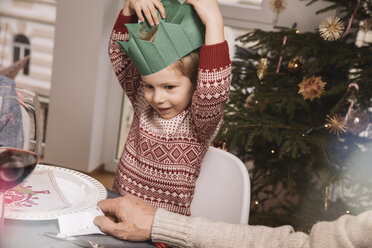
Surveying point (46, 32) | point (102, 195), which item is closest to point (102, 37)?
point (46, 32)

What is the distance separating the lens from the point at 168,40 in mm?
1067

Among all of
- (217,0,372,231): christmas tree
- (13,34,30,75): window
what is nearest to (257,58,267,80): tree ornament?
(217,0,372,231): christmas tree

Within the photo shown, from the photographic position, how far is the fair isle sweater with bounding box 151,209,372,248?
0.74 m

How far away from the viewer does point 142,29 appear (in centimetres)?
109

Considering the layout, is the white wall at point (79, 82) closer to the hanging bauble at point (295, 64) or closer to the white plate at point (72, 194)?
the hanging bauble at point (295, 64)

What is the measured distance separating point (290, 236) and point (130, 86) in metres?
0.75

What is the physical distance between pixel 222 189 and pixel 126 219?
416mm

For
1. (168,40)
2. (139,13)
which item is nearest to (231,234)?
(168,40)

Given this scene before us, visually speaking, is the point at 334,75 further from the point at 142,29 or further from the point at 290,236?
the point at 290,236

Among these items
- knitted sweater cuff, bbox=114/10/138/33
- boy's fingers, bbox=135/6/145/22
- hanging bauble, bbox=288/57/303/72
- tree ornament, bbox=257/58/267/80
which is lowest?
tree ornament, bbox=257/58/267/80

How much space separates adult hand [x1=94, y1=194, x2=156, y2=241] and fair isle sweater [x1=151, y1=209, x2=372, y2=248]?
0.02 metres

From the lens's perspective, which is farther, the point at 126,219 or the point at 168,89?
the point at 168,89

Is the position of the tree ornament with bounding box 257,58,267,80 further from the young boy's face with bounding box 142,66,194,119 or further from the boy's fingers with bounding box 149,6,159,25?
the boy's fingers with bounding box 149,6,159,25

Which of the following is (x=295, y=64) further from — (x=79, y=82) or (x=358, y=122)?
(x=79, y=82)
